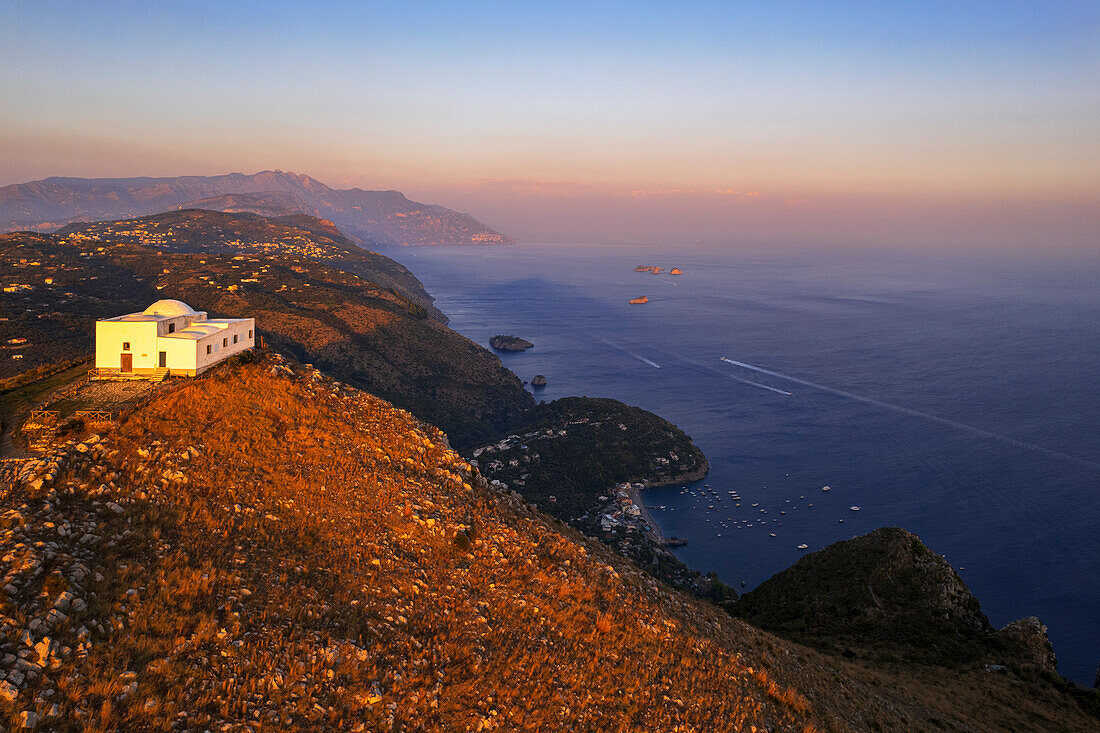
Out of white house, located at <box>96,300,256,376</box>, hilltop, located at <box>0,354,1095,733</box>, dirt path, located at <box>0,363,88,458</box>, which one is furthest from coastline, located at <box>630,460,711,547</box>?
dirt path, located at <box>0,363,88,458</box>

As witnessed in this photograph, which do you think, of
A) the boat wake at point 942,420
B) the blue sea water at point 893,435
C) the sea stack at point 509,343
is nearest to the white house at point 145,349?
the blue sea water at point 893,435

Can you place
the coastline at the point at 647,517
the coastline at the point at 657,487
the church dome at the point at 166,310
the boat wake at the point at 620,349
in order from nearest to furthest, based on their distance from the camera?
the church dome at the point at 166,310
the coastline at the point at 647,517
the coastline at the point at 657,487
the boat wake at the point at 620,349

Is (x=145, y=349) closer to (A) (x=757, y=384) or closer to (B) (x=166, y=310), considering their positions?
(B) (x=166, y=310)

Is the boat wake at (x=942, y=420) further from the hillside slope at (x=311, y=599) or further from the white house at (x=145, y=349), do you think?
the white house at (x=145, y=349)

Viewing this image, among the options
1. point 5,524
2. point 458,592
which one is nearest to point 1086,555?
point 458,592

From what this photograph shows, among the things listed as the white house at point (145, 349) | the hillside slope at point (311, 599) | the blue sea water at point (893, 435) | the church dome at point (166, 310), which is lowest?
the blue sea water at point (893, 435)

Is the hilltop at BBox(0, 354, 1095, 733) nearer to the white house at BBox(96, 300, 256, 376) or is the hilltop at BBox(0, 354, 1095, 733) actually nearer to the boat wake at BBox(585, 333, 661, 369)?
the white house at BBox(96, 300, 256, 376)

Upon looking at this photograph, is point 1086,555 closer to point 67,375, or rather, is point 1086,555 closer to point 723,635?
point 723,635

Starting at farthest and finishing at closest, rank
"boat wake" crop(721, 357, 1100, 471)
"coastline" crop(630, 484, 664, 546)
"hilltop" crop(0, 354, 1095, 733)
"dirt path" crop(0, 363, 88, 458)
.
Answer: "boat wake" crop(721, 357, 1100, 471) → "coastline" crop(630, 484, 664, 546) → "dirt path" crop(0, 363, 88, 458) → "hilltop" crop(0, 354, 1095, 733)

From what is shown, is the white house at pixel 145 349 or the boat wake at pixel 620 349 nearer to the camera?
the white house at pixel 145 349
